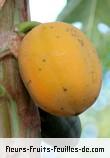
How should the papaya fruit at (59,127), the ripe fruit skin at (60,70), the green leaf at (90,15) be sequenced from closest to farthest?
the ripe fruit skin at (60,70) → the papaya fruit at (59,127) → the green leaf at (90,15)

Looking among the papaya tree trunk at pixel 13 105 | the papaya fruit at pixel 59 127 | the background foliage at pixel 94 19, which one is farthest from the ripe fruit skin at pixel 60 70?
the background foliage at pixel 94 19

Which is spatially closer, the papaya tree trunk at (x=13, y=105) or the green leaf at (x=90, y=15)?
the papaya tree trunk at (x=13, y=105)

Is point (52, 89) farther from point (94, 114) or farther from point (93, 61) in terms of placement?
point (94, 114)

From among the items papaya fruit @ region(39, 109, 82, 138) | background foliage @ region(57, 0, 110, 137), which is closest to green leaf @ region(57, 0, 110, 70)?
background foliage @ region(57, 0, 110, 137)

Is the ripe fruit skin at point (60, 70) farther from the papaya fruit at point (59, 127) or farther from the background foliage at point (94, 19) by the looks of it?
the background foliage at point (94, 19)

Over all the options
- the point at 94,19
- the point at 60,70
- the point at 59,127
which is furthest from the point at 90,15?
the point at 60,70

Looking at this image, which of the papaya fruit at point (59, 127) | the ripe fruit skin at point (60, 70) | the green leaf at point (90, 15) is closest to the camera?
the ripe fruit skin at point (60, 70)

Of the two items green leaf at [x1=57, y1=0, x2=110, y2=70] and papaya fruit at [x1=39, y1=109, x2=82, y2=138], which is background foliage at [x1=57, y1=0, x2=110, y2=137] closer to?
green leaf at [x1=57, y1=0, x2=110, y2=70]

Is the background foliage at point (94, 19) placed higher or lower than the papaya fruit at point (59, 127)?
higher
